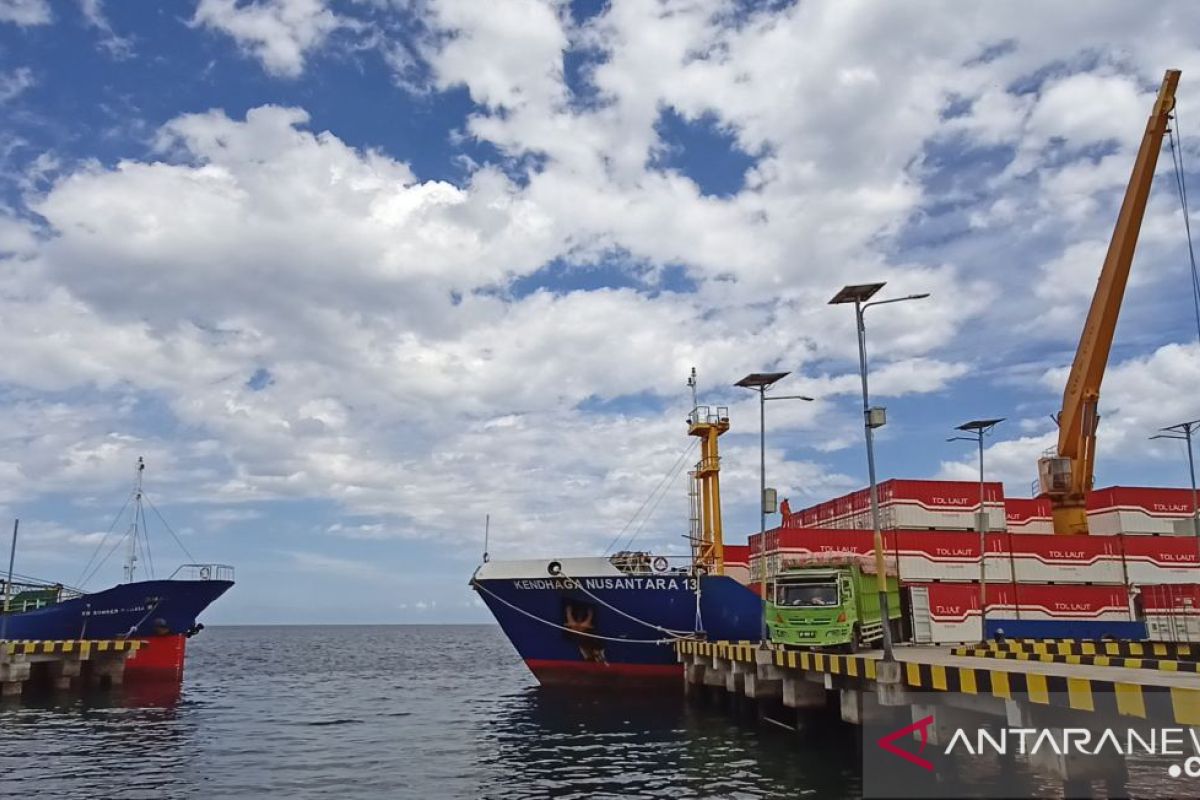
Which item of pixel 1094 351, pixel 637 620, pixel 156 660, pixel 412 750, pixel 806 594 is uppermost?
pixel 1094 351

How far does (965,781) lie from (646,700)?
19.2m

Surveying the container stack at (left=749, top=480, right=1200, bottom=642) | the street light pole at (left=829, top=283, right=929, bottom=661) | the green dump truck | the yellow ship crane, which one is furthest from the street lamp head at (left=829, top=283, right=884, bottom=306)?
the yellow ship crane

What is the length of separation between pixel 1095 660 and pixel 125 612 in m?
43.5

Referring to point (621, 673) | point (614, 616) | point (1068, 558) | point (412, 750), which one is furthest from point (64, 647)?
point (1068, 558)

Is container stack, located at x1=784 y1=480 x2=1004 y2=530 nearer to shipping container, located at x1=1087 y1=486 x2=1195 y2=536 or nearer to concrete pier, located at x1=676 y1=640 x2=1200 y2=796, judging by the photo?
shipping container, located at x1=1087 y1=486 x2=1195 y2=536

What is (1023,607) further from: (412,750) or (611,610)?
(412,750)

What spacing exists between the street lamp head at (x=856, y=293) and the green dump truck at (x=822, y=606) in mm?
8984

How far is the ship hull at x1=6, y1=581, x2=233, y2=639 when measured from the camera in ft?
145

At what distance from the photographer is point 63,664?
40156 mm

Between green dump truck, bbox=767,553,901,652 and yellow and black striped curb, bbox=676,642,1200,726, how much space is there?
3.42 metres

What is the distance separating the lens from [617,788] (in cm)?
1966

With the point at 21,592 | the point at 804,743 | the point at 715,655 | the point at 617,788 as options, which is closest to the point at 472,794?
the point at 617,788

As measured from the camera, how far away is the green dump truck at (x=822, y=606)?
2609 centimetres

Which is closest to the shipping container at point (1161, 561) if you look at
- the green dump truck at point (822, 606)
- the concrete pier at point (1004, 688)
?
the concrete pier at point (1004, 688)
